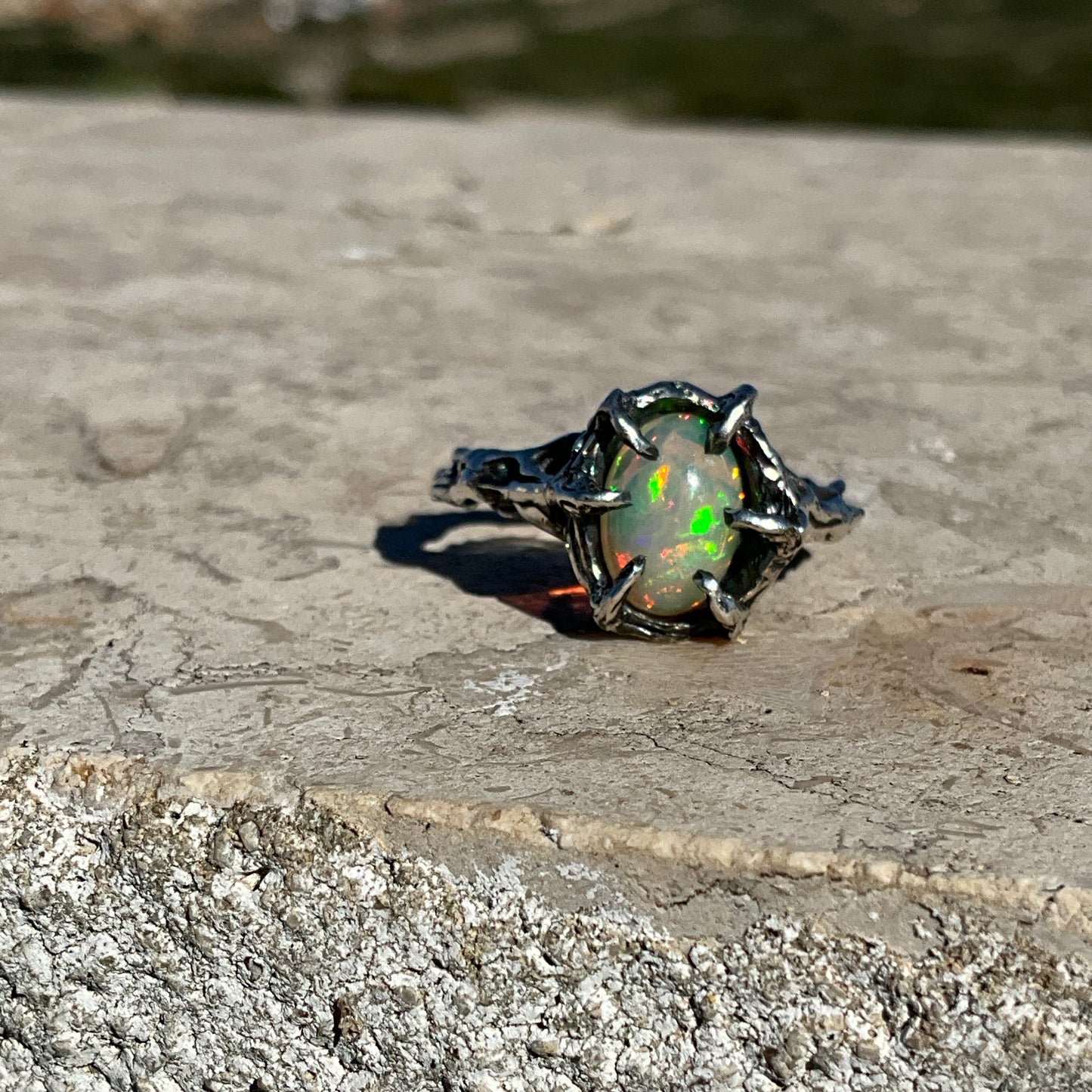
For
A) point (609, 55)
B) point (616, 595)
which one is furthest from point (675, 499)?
point (609, 55)

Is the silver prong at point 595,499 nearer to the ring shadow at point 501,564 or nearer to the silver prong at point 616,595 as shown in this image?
the silver prong at point 616,595

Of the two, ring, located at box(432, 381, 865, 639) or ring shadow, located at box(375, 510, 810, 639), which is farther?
ring shadow, located at box(375, 510, 810, 639)

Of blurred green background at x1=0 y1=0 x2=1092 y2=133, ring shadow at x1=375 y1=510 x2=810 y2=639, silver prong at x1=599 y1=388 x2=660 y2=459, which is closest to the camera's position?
silver prong at x1=599 y1=388 x2=660 y2=459

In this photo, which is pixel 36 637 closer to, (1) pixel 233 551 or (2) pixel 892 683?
(1) pixel 233 551

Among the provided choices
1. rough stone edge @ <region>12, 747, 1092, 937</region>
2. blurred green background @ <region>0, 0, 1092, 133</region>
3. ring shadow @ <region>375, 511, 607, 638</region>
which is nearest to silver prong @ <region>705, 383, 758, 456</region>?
ring shadow @ <region>375, 511, 607, 638</region>

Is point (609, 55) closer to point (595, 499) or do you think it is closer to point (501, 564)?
point (501, 564)

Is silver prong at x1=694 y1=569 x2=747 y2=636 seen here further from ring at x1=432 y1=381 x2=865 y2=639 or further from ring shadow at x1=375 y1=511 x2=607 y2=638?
ring shadow at x1=375 y1=511 x2=607 y2=638

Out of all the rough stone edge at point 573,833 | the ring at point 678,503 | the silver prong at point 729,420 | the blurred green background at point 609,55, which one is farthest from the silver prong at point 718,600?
the blurred green background at point 609,55
